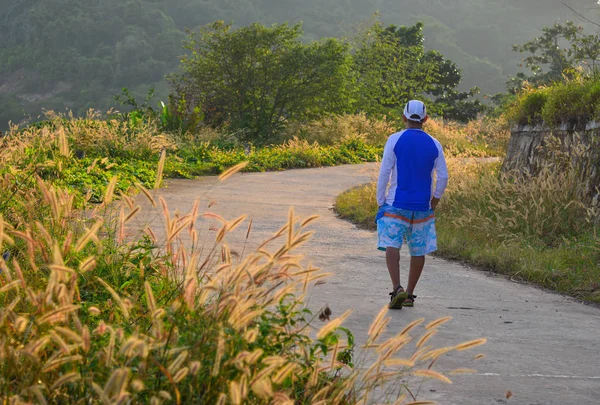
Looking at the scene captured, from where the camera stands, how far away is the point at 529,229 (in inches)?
407

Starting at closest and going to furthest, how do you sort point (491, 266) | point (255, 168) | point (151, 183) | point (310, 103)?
point (491, 266), point (151, 183), point (255, 168), point (310, 103)

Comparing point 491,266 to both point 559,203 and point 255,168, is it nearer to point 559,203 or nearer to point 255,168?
point 559,203

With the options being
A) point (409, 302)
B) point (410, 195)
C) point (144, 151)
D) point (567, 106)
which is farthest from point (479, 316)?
point (144, 151)

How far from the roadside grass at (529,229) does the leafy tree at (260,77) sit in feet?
58.5

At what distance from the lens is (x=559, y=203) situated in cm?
1041

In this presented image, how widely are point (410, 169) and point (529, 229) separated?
375 cm

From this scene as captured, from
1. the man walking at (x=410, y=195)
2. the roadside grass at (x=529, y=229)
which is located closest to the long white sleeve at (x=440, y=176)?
the man walking at (x=410, y=195)

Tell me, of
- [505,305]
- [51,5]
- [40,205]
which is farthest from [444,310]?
[51,5]

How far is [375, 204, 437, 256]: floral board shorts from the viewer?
23.4 ft

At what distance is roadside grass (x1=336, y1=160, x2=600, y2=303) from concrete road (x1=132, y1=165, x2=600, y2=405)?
34cm

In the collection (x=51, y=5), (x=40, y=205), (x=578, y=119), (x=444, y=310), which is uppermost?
(x=51, y=5)

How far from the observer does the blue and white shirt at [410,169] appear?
713 cm

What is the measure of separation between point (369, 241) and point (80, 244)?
799 centimetres

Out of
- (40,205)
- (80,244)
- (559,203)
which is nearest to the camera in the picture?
(80,244)
